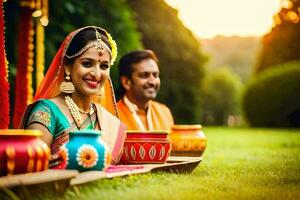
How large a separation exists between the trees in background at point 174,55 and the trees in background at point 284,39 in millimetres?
6304

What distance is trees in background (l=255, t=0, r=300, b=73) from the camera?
107 ft

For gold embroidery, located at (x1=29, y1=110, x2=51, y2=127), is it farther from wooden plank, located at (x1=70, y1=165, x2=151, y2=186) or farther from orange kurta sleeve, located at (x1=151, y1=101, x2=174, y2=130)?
orange kurta sleeve, located at (x1=151, y1=101, x2=174, y2=130)

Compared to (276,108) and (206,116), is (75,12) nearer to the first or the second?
(276,108)

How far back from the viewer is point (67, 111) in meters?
5.69

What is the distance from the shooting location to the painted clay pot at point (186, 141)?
7574 mm

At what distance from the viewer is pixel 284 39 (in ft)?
108

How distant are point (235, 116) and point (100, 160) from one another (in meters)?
35.2

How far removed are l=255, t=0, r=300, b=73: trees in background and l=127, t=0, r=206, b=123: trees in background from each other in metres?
6.30

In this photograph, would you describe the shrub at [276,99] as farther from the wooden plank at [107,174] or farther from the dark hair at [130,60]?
A: the wooden plank at [107,174]

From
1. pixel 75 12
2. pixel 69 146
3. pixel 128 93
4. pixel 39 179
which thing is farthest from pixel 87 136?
pixel 75 12

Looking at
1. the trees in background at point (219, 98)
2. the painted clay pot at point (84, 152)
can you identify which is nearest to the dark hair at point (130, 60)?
the painted clay pot at point (84, 152)

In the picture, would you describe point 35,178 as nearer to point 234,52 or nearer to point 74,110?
point 74,110

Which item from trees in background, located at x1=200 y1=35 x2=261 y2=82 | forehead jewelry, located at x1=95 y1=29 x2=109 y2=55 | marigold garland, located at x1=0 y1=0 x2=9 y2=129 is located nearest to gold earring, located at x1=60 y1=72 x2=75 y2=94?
forehead jewelry, located at x1=95 y1=29 x2=109 y2=55

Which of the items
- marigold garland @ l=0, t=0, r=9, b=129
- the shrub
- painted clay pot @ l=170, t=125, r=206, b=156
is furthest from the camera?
the shrub
